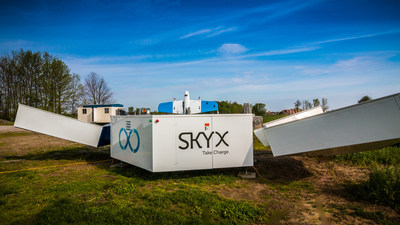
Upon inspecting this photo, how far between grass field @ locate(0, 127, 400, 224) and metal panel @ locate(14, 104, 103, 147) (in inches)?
44.1

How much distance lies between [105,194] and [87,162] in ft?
13.3

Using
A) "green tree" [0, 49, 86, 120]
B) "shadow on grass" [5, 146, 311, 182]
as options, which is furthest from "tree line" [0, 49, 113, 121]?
"shadow on grass" [5, 146, 311, 182]

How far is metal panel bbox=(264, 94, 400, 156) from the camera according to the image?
453 centimetres

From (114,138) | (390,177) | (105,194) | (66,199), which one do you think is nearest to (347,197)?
(390,177)

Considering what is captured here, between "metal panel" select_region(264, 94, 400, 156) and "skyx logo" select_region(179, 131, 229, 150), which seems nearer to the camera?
"metal panel" select_region(264, 94, 400, 156)

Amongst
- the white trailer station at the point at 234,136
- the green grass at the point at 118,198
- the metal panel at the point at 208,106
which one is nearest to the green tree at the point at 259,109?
the metal panel at the point at 208,106

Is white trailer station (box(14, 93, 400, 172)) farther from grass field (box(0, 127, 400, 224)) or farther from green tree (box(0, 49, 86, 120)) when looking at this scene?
green tree (box(0, 49, 86, 120))

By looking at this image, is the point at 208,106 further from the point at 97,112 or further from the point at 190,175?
the point at 97,112

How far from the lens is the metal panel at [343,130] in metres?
4.53

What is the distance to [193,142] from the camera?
6.28m

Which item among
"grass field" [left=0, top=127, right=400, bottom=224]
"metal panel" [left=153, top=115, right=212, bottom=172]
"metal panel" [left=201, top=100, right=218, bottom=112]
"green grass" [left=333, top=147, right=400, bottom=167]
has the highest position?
"metal panel" [left=201, top=100, right=218, bottom=112]

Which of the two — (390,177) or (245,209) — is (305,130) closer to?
(390,177)

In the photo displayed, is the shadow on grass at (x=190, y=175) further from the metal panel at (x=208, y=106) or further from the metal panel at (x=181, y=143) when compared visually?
the metal panel at (x=208, y=106)

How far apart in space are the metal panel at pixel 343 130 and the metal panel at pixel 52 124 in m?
6.87
